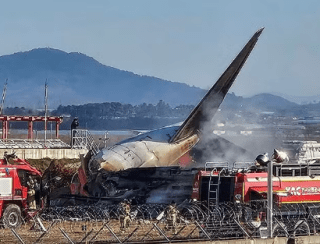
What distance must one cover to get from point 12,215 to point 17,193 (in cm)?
101

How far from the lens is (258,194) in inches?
1550

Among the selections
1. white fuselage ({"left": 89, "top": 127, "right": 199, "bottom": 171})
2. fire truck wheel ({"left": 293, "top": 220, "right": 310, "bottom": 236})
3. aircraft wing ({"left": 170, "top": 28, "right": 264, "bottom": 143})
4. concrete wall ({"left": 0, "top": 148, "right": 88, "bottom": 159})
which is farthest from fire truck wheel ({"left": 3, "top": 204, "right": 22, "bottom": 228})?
concrete wall ({"left": 0, "top": 148, "right": 88, "bottom": 159})

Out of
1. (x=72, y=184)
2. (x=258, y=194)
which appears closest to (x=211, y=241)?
(x=258, y=194)

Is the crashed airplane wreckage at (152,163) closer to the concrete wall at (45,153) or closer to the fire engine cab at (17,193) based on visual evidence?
the fire engine cab at (17,193)

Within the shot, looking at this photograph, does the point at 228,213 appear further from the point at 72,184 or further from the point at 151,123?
the point at 151,123

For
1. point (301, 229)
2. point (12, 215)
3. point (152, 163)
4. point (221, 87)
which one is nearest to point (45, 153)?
point (221, 87)

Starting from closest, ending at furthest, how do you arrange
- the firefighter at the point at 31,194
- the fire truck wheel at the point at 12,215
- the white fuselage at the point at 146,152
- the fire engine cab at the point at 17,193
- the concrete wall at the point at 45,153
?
the fire truck wheel at the point at 12,215, the fire engine cab at the point at 17,193, the firefighter at the point at 31,194, the white fuselage at the point at 146,152, the concrete wall at the point at 45,153

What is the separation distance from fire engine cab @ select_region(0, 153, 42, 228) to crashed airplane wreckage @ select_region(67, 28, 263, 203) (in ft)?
20.0

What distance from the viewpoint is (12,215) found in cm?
4081

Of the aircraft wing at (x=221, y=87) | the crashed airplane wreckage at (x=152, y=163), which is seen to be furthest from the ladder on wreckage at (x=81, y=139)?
the crashed airplane wreckage at (x=152, y=163)

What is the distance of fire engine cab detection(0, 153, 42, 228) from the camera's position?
40.8 m

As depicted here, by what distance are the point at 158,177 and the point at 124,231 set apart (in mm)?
15249

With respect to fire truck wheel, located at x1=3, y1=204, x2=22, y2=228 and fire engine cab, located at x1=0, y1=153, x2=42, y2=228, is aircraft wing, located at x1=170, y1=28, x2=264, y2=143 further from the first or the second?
fire truck wheel, located at x1=3, y1=204, x2=22, y2=228

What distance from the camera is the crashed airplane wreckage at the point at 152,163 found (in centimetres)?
4825
